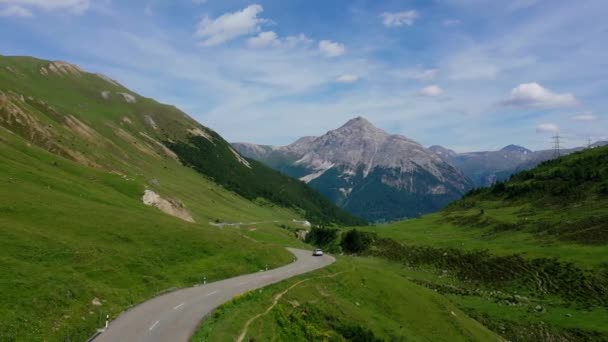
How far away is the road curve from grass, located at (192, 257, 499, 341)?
1.73 m

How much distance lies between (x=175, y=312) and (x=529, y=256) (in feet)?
250

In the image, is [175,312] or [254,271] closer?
[175,312]

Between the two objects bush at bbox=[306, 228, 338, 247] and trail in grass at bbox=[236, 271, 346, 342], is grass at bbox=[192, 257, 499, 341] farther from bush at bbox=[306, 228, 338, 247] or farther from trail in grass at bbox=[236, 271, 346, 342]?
bush at bbox=[306, 228, 338, 247]

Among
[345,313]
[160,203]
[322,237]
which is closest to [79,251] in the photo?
[345,313]

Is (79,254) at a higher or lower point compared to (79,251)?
lower

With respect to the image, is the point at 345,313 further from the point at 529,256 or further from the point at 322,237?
the point at 322,237

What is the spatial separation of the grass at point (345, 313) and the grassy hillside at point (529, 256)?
1382 centimetres

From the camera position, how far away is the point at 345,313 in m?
45.7

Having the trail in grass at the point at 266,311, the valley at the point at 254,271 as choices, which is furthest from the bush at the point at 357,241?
the trail in grass at the point at 266,311

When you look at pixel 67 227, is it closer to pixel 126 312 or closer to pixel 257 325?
pixel 126 312

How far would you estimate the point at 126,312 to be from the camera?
3644 centimetres

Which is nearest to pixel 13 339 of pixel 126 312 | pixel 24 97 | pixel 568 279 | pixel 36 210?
pixel 126 312

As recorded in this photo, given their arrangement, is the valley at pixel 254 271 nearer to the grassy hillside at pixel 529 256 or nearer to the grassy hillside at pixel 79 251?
the grassy hillside at pixel 79 251

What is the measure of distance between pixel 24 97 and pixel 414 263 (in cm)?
14712
